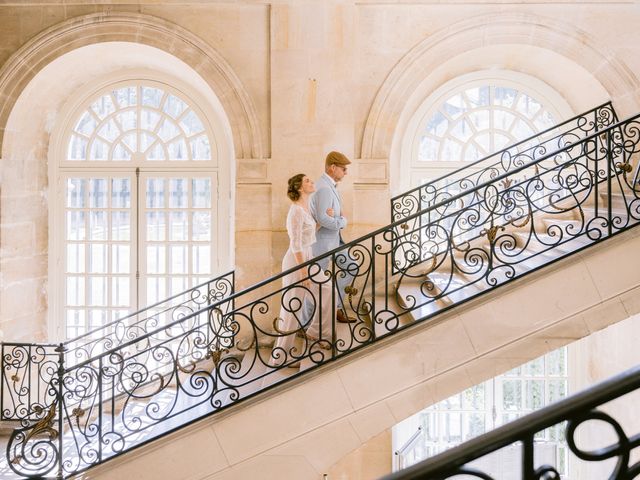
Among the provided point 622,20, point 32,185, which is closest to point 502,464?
point 622,20

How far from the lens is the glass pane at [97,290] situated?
927 centimetres

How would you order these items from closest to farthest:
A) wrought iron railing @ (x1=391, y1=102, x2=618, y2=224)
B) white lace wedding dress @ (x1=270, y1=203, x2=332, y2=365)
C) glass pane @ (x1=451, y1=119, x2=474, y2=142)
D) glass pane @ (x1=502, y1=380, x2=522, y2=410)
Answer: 1. white lace wedding dress @ (x1=270, y1=203, x2=332, y2=365)
2. wrought iron railing @ (x1=391, y1=102, x2=618, y2=224)
3. glass pane @ (x1=451, y1=119, x2=474, y2=142)
4. glass pane @ (x1=502, y1=380, x2=522, y2=410)

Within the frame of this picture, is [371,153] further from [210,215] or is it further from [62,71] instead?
[62,71]

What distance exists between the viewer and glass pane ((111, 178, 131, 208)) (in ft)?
30.3

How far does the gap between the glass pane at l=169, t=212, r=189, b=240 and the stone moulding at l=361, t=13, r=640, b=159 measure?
2759 mm

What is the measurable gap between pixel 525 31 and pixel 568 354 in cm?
417

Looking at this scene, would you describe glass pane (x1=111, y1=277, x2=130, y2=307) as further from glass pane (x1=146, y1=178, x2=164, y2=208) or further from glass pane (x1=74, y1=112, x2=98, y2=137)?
glass pane (x1=74, y1=112, x2=98, y2=137)

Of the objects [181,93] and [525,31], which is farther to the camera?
[181,93]

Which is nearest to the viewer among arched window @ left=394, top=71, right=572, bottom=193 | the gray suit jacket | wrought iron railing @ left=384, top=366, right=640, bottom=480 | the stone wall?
wrought iron railing @ left=384, top=366, right=640, bottom=480

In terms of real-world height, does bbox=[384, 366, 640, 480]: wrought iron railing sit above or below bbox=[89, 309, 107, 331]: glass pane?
below

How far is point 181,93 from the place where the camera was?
917 cm

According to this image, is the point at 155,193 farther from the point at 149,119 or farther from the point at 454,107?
the point at 454,107

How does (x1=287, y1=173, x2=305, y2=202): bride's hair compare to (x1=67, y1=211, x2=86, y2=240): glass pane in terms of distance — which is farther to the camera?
(x1=67, y1=211, x2=86, y2=240): glass pane

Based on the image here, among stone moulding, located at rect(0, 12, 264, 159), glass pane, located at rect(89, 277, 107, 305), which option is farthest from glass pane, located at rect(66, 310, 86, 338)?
stone moulding, located at rect(0, 12, 264, 159)
